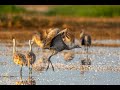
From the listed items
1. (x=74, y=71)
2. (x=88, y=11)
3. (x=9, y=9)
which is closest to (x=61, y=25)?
(x=9, y=9)

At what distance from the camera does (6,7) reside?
20984 millimetres

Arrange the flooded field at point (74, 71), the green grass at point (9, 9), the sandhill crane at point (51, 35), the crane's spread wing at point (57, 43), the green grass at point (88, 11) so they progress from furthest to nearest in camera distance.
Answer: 1. the green grass at point (88, 11)
2. the green grass at point (9, 9)
3. the crane's spread wing at point (57, 43)
4. the sandhill crane at point (51, 35)
5. the flooded field at point (74, 71)

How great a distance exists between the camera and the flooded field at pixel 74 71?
10.4 meters

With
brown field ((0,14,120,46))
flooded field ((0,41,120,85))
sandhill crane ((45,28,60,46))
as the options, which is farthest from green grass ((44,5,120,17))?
sandhill crane ((45,28,60,46))

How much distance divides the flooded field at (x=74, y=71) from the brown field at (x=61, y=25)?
3811 millimetres

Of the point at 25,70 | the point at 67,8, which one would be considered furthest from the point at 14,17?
the point at 25,70

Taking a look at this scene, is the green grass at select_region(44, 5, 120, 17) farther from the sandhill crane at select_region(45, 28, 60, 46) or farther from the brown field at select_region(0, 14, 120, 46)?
the sandhill crane at select_region(45, 28, 60, 46)

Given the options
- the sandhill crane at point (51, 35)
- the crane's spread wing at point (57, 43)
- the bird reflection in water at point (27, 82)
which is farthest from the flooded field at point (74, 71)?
the sandhill crane at point (51, 35)

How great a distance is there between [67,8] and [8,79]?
12594 millimetres

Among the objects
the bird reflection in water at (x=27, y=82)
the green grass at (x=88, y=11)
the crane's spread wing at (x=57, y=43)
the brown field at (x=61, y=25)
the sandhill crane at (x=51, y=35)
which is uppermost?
the green grass at (x=88, y=11)

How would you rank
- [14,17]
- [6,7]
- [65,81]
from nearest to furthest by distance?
[65,81] → [14,17] → [6,7]

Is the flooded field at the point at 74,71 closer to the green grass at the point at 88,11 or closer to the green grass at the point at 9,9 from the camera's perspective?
the green grass at the point at 9,9
